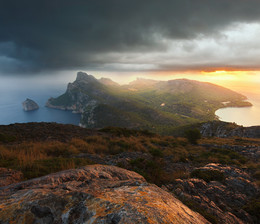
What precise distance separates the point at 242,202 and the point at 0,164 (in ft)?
37.0

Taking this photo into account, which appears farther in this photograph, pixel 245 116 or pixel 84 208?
pixel 245 116

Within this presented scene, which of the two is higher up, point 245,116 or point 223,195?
point 223,195

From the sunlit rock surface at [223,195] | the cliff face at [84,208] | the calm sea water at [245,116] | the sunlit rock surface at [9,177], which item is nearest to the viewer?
the cliff face at [84,208]

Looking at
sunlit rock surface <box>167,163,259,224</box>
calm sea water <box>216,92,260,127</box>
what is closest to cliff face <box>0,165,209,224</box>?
sunlit rock surface <box>167,163,259,224</box>

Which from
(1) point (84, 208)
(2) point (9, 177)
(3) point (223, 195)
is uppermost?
(1) point (84, 208)

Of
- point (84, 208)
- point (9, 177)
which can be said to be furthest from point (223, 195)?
point (9, 177)

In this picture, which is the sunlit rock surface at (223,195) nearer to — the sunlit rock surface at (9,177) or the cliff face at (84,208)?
the cliff face at (84,208)

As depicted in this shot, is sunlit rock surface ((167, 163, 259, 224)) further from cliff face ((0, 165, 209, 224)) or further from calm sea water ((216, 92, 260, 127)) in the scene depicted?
calm sea water ((216, 92, 260, 127))

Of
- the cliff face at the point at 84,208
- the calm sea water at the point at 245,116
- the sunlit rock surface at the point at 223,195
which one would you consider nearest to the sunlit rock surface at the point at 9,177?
the cliff face at the point at 84,208

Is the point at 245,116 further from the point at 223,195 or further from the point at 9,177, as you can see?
the point at 9,177

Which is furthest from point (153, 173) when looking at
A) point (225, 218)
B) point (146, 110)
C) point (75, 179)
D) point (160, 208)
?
point (146, 110)

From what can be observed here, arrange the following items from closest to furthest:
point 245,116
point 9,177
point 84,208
→ point 84,208, point 9,177, point 245,116

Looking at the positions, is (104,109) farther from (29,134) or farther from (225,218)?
(225,218)

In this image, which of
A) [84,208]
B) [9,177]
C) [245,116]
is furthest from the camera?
[245,116]
